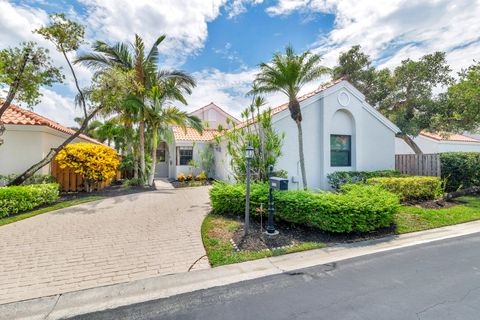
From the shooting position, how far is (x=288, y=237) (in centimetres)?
563

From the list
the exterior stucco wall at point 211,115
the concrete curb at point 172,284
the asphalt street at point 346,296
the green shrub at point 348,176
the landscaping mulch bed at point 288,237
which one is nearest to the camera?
the asphalt street at point 346,296

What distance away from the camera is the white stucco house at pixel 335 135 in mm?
10859

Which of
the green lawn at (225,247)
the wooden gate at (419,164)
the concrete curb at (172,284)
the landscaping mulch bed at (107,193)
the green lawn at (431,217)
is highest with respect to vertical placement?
the wooden gate at (419,164)

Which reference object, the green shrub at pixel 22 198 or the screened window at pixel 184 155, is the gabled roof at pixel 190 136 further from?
the green shrub at pixel 22 198

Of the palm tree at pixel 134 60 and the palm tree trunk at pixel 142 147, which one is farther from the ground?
the palm tree at pixel 134 60

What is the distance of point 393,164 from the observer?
→ 12680 millimetres

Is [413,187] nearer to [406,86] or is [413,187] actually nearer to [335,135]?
[335,135]

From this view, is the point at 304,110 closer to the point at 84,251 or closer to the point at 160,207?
the point at 160,207

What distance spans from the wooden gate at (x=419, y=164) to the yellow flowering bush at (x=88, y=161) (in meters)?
16.0

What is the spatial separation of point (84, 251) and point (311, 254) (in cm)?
488

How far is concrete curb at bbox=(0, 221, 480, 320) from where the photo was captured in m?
3.14

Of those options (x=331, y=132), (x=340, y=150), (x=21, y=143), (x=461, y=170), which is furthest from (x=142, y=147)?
(x=461, y=170)

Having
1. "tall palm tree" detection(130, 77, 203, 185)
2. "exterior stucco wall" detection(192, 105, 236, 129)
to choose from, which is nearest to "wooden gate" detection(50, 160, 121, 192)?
"tall palm tree" detection(130, 77, 203, 185)

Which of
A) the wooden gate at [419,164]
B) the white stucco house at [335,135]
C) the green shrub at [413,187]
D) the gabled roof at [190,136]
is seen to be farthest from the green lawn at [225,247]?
the gabled roof at [190,136]
